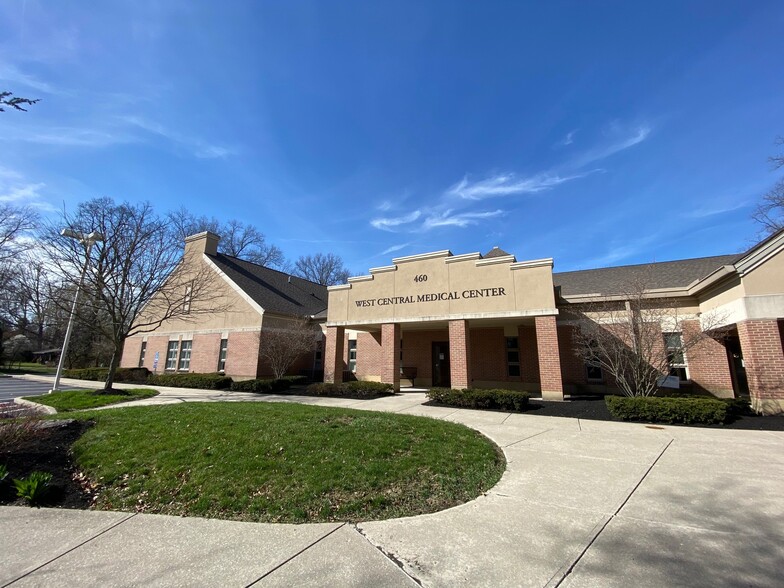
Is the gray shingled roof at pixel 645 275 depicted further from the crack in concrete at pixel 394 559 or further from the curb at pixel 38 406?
the curb at pixel 38 406

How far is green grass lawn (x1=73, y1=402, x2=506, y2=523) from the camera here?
4395mm

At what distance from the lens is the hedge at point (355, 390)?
617 inches

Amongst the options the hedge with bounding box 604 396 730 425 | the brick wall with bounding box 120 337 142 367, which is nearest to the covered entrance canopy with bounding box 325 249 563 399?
the hedge with bounding box 604 396 730 425

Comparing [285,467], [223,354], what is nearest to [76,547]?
[285,467]

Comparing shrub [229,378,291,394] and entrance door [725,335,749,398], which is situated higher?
entrance door [725,335,749,398]

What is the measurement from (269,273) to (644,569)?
29486mm

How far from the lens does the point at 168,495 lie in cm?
473

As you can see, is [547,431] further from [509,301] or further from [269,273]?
[269,273]

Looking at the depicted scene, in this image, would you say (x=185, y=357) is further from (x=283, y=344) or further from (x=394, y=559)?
(x=394, y=559)

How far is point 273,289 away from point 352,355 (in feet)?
27.8

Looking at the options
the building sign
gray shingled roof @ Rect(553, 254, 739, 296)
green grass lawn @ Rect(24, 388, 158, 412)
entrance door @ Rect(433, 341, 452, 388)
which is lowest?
green grass lawn @ Rect(24, 388, 158, 412)

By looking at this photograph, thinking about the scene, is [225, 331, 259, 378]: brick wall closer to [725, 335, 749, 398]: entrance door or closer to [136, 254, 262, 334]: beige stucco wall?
[136, 254, 262, 334]: beige stucco wall

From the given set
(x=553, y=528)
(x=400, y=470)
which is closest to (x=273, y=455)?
(x=400, y=470)

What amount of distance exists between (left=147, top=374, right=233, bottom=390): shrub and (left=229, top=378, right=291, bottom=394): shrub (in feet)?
3.71
